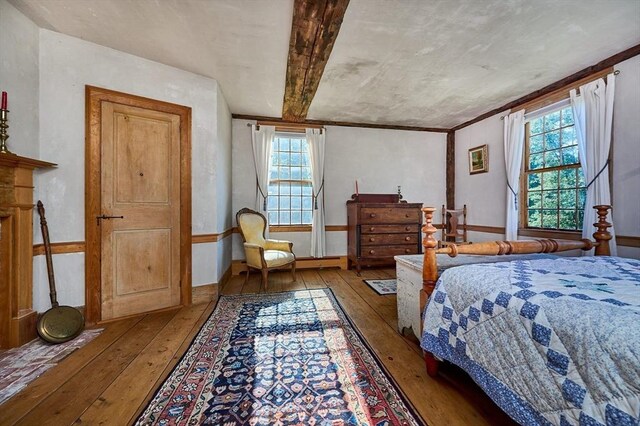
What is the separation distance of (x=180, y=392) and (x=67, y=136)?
2478 mm

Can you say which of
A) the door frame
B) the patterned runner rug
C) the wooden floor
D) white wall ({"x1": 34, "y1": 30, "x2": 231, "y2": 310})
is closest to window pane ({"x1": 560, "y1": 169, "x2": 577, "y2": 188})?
the patterned runner rug

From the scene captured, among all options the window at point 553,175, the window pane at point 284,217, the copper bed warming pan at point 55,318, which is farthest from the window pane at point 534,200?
the copper bed warming pan at point 55,318

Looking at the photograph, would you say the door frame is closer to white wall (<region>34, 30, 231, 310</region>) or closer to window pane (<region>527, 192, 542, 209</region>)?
white wall (<region>34, 30, 231, 310</region>)

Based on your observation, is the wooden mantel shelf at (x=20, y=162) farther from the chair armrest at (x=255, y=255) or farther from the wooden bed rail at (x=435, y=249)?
the wooden bed rail at (x=435, y=249)

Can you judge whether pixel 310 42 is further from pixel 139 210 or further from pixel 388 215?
pixel 388 215

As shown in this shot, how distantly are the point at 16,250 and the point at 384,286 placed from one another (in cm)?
374

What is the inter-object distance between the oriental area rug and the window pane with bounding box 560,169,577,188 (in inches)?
128

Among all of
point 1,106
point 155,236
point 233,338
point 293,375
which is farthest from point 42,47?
point 293,375

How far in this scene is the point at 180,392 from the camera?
157cm

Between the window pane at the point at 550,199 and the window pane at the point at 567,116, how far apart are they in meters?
0.87

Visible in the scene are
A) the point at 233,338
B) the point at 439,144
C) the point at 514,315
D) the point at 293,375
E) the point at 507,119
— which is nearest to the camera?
the point at 514,315

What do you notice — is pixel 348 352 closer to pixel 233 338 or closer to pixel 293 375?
pixel 293 375

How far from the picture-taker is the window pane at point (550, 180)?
340 cm

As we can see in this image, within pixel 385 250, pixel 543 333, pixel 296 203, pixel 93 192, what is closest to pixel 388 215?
pixel 385 250
